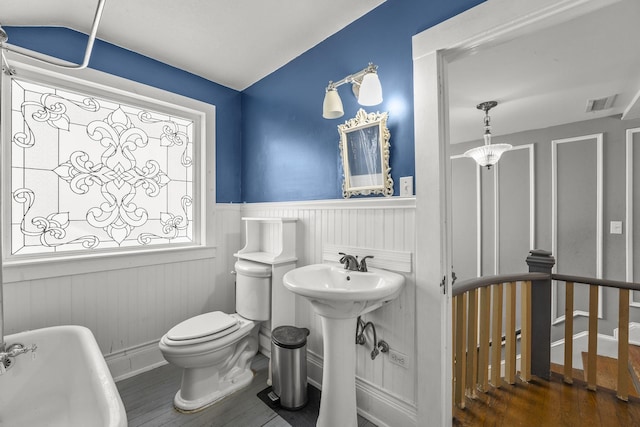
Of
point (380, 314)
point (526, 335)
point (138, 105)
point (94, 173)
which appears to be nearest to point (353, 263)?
point (380, 314)

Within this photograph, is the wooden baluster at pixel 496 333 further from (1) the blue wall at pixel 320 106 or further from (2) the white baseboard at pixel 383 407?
(1) the blue wall at pixel 320 106

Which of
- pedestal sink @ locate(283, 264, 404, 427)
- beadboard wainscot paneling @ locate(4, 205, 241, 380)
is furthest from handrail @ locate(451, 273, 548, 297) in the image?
beadboard wainscot paneling @ locate(4, 205, 241, 380)

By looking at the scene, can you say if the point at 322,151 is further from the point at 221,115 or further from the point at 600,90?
the point at 600,90

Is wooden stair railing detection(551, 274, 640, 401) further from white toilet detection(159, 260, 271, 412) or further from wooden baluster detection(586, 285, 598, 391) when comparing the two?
white toilet detection(159, 260, 271, 412)

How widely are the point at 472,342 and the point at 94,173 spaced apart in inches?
113

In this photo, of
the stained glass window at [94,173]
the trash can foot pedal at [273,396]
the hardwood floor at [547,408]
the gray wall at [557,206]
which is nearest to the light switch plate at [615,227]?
the gray wall at [557,206]

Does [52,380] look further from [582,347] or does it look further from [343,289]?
[582,347]

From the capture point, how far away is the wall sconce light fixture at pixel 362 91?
4.84ft

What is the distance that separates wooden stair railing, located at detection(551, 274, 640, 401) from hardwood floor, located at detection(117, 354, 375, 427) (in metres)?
1.62

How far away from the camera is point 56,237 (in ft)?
6.15

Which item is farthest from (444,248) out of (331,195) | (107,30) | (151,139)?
(107,30)

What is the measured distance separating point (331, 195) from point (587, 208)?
3.01m

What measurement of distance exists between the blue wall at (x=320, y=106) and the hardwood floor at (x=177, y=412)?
4.58 ft

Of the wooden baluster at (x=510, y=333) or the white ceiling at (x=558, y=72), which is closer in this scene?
the white ceiling at (x=558, y=72)
